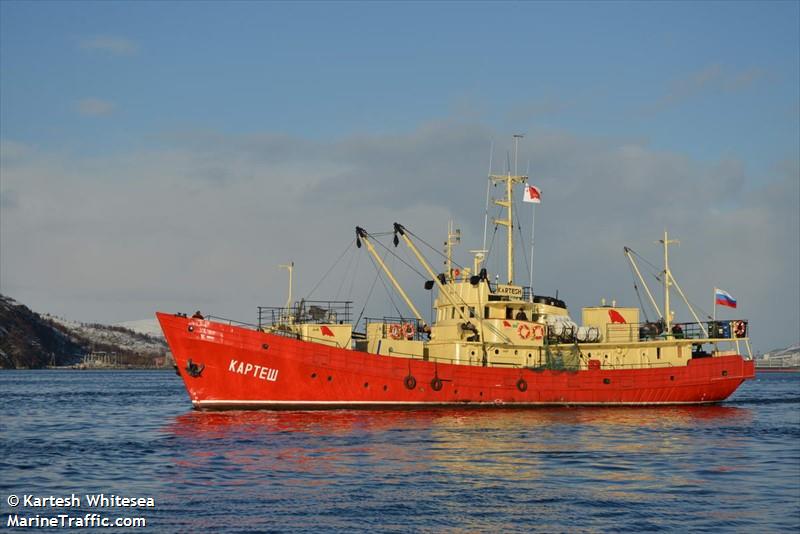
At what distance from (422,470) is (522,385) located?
903 inches

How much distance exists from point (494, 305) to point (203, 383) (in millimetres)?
17725

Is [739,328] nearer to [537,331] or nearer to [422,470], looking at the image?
[537,331]

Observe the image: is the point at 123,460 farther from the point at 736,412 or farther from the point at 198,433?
the point at 736,412

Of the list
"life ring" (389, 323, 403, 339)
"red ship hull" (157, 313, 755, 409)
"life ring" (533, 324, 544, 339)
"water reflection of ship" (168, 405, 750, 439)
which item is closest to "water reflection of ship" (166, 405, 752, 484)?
"water reflection of ship" (168, 405, 750, 439)

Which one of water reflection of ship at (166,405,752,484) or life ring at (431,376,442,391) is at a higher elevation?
life ring at (431,376,442,391)

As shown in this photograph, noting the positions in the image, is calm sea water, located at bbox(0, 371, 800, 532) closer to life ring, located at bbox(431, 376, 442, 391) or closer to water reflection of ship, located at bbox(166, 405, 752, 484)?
water reflection of ship, located at bbox(166, 405, 752, 484)

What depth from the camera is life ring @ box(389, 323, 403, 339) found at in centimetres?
4909

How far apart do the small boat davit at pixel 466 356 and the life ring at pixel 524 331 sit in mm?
67

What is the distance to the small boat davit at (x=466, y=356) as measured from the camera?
42844mm

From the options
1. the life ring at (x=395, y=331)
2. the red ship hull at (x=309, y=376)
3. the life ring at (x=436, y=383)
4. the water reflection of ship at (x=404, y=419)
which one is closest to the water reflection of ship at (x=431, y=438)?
the water reflection of ship at (x=404, y=419)

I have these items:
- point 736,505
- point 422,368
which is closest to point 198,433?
point 422,368

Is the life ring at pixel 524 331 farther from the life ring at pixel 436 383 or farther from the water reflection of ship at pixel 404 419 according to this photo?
the life ring at pixel 436 383

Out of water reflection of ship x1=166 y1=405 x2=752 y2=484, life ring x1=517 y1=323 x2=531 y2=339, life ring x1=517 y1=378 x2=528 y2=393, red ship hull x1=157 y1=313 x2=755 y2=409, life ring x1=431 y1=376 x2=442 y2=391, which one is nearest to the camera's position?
water reflection of ship x1=166 y1=405 x2=752 y2=484

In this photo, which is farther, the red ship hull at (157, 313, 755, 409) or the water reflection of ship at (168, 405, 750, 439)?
the red ship hull at (157, 313, 755, 409)
